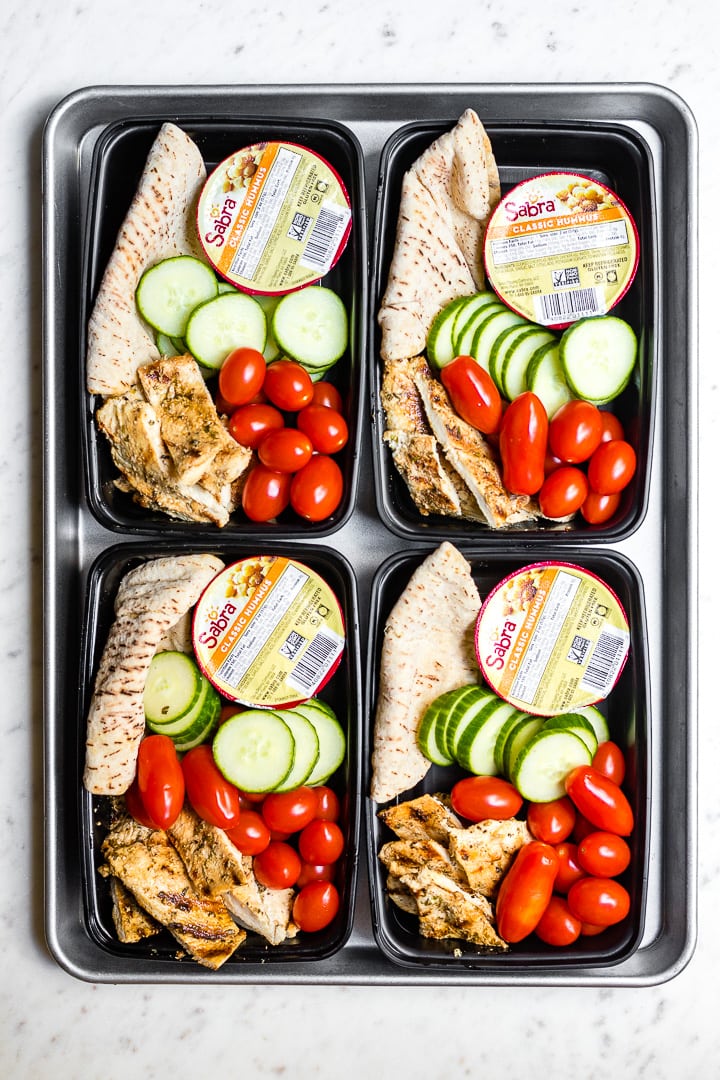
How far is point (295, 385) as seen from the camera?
213cm

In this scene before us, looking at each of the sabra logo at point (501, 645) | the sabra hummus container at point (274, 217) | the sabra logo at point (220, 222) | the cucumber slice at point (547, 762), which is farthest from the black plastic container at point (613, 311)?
the cucumber slice at point (547, 762)

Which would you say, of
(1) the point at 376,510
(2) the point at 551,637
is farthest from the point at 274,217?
(2) the point at 551,637

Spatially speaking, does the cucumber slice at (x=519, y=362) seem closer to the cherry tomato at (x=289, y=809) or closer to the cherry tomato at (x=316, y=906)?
the cherry tomato at (x=289, y=809)

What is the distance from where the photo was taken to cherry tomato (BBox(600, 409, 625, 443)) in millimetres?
2199

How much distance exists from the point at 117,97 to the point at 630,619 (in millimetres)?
1779

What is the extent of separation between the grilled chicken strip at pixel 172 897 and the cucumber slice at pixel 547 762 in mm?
755

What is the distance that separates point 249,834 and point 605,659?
Answer: 94 cm

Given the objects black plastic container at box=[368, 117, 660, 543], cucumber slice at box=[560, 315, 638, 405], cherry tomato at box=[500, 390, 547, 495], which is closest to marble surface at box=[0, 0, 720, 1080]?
black plastic container at box=[368, 117, 660, 543]

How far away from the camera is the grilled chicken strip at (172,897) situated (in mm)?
2119

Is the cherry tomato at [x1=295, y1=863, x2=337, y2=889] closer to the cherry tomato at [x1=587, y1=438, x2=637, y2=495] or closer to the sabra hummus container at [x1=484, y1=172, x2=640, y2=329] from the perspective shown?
the cherry tomato at [x1=587, y1=438, x2=637, y2=495]

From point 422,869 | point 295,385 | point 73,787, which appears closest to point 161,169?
point 295,385

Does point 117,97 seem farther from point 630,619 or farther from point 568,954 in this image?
point 568,954

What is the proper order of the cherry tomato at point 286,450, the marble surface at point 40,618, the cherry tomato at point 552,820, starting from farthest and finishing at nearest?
1. the marble surface at point 40,618
2. the cherry tomato at point 552,820
3. the cherry tomato at point 286,450

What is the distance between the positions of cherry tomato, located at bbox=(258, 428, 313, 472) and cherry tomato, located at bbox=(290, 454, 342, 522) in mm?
Result: 26
